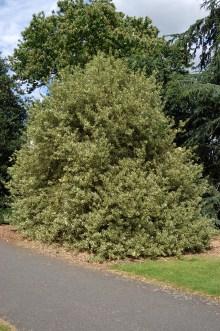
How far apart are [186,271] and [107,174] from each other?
12.2ft

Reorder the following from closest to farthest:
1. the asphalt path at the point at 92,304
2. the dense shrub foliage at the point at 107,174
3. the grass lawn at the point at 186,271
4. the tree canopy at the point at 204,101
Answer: the asphalt path at the point at 92,304 < the grass lawn at the point at 186,271 < the dense shrub foliage at the point at 107,174 < the tree canopy at the point at 204,101

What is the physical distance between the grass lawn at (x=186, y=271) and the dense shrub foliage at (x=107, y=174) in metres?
0.81

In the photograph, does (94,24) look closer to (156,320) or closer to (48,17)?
(48,17)

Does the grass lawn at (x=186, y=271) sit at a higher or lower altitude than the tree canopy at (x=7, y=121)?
lower

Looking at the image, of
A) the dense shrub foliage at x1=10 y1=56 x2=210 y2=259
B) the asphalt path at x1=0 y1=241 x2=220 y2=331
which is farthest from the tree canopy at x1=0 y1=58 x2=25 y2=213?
the asphalt path at x1=0 y1=241 x2=220 y2=331

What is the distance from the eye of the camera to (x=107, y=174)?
43.3 ft

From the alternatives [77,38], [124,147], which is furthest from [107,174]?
[77,38]

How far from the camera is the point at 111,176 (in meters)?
13.2

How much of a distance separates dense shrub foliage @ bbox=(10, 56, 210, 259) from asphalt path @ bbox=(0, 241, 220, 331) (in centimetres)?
227

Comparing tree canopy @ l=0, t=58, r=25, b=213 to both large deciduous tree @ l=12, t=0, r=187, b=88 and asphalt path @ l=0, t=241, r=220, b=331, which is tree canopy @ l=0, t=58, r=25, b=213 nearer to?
large deciduous tree @ l=12, t=0, r=187, b=88

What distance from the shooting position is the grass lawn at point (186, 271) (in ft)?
29.7

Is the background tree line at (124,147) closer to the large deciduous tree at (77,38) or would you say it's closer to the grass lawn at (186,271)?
the grass lawn at (186,271)

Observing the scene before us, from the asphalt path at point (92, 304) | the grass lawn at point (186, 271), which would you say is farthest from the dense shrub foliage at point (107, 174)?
the asphalt path at point (92, 304)

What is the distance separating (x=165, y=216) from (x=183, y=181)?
1.44 meters
